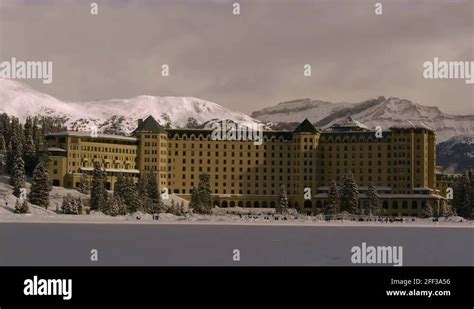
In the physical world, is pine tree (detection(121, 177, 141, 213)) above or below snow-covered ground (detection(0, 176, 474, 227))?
above

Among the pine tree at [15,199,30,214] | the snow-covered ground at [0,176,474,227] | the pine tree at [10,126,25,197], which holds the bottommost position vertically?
the snow-covered ground at [0,176,474,227]

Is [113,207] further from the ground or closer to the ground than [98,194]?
closer to the ground

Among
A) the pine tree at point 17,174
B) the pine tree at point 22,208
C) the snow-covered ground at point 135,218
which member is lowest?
the snow-covered ground at point 135,218

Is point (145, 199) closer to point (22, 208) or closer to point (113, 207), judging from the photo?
point (113, 207)

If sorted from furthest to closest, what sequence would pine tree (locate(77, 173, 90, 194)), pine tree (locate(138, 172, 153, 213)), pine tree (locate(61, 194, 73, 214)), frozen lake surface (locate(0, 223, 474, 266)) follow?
pine tree (locate(77, 173, 90, 194)) → pine tree (locate(138, 172, 153, 213)) → pine tree (locate(61, 194, 73, 214)) → frozen lake surface (locate(0, 223, 474, 266))

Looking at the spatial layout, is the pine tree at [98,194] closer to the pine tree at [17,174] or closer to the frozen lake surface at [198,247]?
the pine tree at [17,174]

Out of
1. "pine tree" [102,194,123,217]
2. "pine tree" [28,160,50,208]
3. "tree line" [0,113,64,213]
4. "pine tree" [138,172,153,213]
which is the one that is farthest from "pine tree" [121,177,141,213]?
"pine tree" [28,160,50,208]

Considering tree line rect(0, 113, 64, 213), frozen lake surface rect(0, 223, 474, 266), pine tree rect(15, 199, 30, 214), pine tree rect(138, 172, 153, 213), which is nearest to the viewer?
frozen lake surface rect(0, 223, 474, 266)

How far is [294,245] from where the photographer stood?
367 ft

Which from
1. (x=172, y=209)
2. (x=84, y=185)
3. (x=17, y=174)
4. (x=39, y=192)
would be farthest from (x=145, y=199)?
(x=17, y=174)

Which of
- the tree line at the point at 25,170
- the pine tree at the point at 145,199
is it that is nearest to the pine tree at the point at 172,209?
the pine tree at the point at 145,199

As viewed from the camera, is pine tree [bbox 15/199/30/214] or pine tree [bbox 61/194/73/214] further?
pine tree [bbox 61/194/73/214]

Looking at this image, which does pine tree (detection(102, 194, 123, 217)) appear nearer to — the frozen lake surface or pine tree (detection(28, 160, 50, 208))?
pine tree (detection(28, 160, 50, 208))
